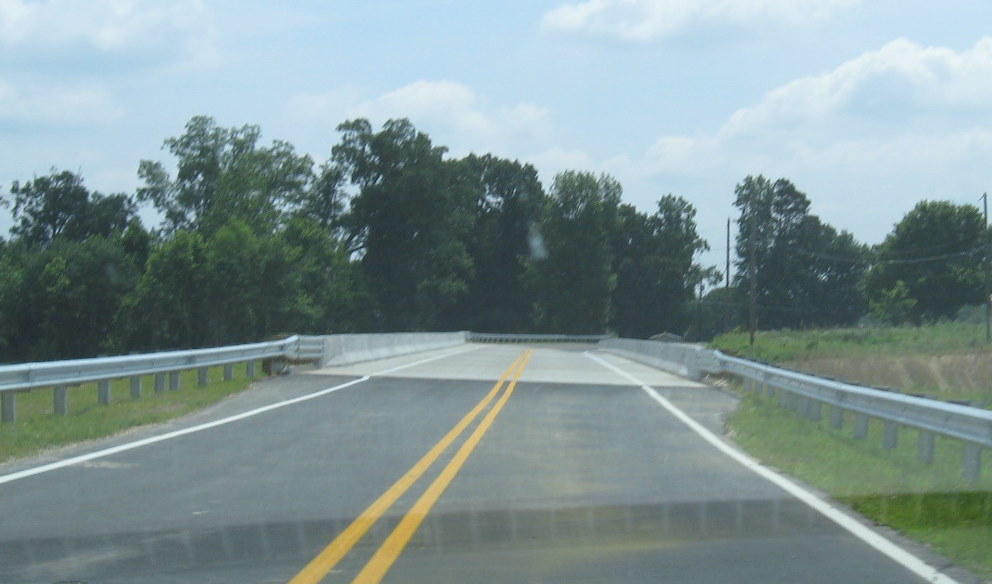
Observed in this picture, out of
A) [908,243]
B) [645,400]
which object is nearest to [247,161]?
[908,243]

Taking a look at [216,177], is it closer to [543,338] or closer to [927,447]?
[543,338]

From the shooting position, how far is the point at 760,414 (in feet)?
63.2

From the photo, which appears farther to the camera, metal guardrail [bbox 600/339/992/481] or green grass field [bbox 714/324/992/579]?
metal guardrail [bbox 600/339/992/481]

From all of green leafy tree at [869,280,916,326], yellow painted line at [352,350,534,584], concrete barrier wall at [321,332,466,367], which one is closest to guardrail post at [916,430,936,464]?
yellow painted line at [352,350,534,584]

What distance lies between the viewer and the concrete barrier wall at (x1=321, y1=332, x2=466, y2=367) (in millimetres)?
31077

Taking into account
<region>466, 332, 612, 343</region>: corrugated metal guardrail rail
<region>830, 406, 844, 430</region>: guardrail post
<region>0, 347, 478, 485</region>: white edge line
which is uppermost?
<region>830, 406, 844, 430</region>: guardrail post

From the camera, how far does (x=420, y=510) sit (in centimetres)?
1007

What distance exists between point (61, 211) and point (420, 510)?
10484 cm

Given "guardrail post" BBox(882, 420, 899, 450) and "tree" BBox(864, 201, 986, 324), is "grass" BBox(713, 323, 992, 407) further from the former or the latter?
"tree" BBox(864, 201, 986, 324)

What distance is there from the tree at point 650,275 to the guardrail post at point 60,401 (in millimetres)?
104064

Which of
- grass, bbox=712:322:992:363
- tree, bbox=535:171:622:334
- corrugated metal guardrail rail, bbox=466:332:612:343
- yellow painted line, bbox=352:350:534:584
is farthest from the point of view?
tree, bbox=535:171:622:334

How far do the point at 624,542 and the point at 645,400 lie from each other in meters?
14.0

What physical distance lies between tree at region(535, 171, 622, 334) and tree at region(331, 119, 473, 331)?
50.4 feet

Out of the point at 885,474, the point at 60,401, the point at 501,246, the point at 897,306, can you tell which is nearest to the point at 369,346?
the point at 60,401
